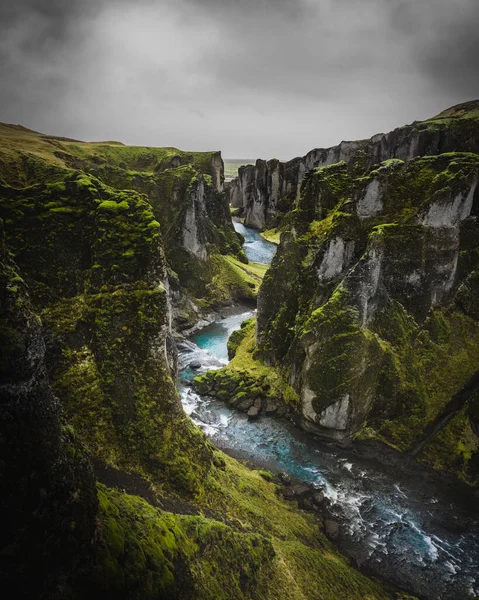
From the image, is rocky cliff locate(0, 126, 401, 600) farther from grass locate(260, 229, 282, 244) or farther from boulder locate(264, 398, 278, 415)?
grass locate(260, 229, 282, 244)

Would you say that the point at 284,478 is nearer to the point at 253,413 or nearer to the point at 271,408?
the point at 253,413

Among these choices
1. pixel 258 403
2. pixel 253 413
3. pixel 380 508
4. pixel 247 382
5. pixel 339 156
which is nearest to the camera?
pixel 380 508

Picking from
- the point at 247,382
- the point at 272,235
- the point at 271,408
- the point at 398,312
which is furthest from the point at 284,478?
the point at 272,235

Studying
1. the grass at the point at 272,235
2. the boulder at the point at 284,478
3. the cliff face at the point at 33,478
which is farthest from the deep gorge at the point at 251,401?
the grass at the point at 272,235

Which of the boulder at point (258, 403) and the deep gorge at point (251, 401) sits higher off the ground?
the deep gorge at point (251, 401)

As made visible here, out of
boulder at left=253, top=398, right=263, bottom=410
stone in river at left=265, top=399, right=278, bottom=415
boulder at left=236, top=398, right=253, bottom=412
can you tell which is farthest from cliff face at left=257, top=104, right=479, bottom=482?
boulder at left=236, top=398, right=253, bottom=412

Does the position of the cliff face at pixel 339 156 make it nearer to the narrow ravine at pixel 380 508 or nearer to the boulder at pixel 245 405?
the boulder at pixel 245 405
